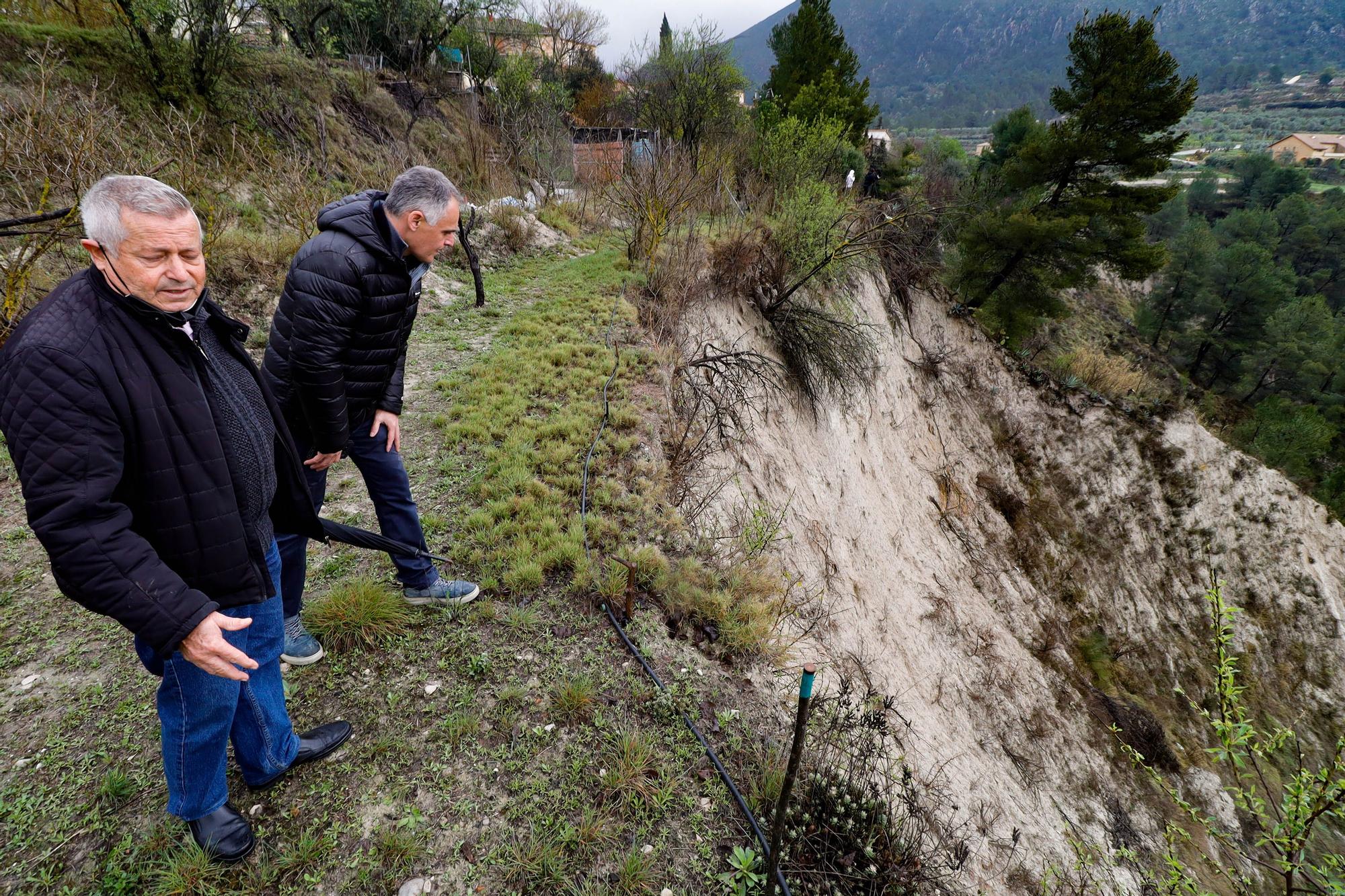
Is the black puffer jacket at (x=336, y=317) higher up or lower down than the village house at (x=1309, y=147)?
higher up

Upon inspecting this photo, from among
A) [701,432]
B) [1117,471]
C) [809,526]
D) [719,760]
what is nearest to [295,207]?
[701,432]

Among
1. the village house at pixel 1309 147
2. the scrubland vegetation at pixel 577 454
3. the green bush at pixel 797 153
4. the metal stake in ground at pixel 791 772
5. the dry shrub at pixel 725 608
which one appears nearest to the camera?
the metal stake in ground at pixel 791 772

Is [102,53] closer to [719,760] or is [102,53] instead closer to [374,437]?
[374,437]

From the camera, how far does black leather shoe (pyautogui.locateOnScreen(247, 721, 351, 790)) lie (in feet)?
7.45

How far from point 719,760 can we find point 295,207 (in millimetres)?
9274

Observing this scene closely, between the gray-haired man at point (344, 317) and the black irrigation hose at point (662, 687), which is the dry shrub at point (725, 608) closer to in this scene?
the black irrigation hose at point (662, 687)

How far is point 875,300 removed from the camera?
12.7 meters

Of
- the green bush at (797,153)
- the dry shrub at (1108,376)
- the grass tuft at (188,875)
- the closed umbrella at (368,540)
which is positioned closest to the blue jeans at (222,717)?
the grass tuft at (188,875)

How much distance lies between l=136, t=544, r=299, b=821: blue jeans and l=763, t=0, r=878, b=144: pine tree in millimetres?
22826

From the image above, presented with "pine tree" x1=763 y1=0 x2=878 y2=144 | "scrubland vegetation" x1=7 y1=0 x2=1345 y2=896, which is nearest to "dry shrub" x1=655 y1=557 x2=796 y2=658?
"scrubland vegetation" x1=7 y1=0 x2=1345 y2=896

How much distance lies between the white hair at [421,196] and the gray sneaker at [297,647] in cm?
218

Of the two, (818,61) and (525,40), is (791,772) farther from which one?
(525,40)

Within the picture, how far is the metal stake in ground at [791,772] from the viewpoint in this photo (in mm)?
1702

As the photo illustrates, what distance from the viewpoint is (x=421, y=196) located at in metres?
2.41
